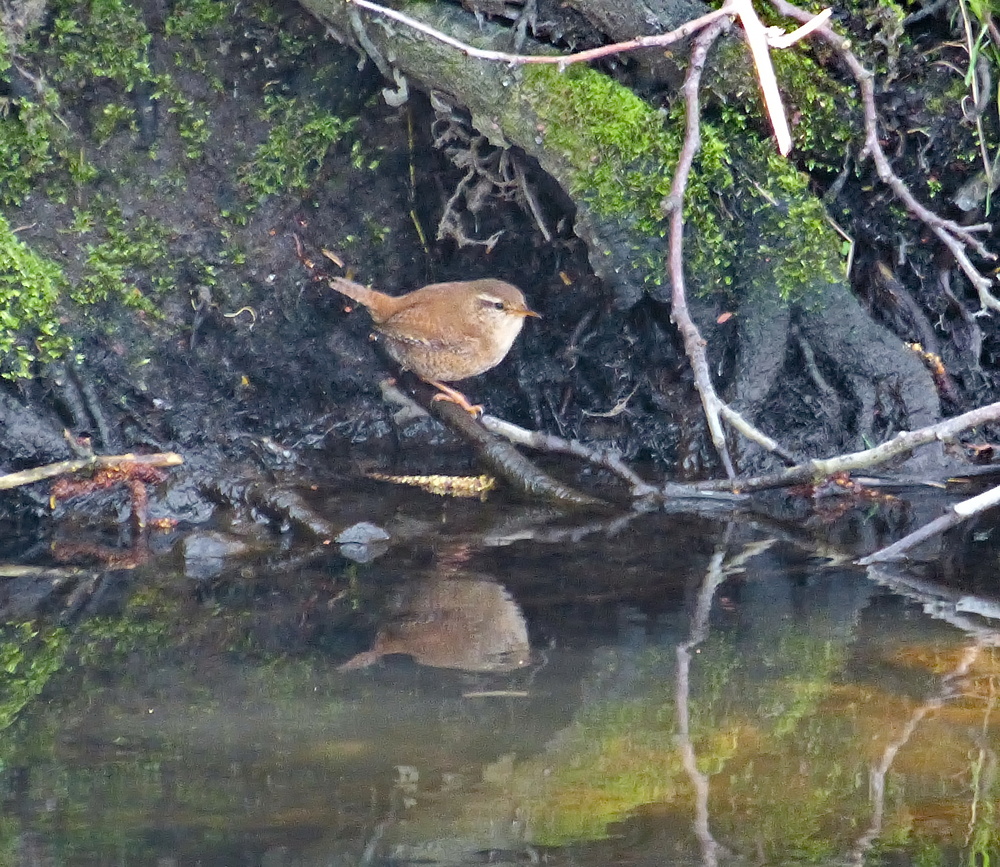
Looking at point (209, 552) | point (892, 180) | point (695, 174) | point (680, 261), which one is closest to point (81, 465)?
point (209, 552)

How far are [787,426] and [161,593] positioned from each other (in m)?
3.04

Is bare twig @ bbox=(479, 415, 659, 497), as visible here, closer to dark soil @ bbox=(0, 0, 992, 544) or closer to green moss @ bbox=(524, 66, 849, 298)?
dark soil @ bbox=(0, 0, 992, 544)

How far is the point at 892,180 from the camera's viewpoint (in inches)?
205

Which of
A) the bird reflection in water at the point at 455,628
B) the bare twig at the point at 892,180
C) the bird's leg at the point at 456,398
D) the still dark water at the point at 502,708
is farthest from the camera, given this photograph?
the bird's leg at the point at 456,398

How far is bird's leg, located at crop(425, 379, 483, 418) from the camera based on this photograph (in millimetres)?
5965

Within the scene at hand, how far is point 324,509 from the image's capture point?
5242 mm

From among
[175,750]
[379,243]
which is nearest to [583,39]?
[379,243]

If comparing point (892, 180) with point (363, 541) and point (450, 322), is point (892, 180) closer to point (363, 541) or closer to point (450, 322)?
point (450, 322)

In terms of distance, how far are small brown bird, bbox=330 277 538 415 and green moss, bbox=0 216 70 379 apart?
131 centimetres

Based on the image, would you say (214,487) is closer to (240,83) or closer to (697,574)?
(240,83)

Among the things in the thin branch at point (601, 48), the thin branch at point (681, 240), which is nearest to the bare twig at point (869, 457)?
the thin branch at point (681, 240)

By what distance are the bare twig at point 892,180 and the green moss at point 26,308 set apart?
135 inches

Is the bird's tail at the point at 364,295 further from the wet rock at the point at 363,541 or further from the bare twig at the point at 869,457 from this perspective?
the bare twig at the point at 869,457

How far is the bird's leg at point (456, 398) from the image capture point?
19.6 ft
